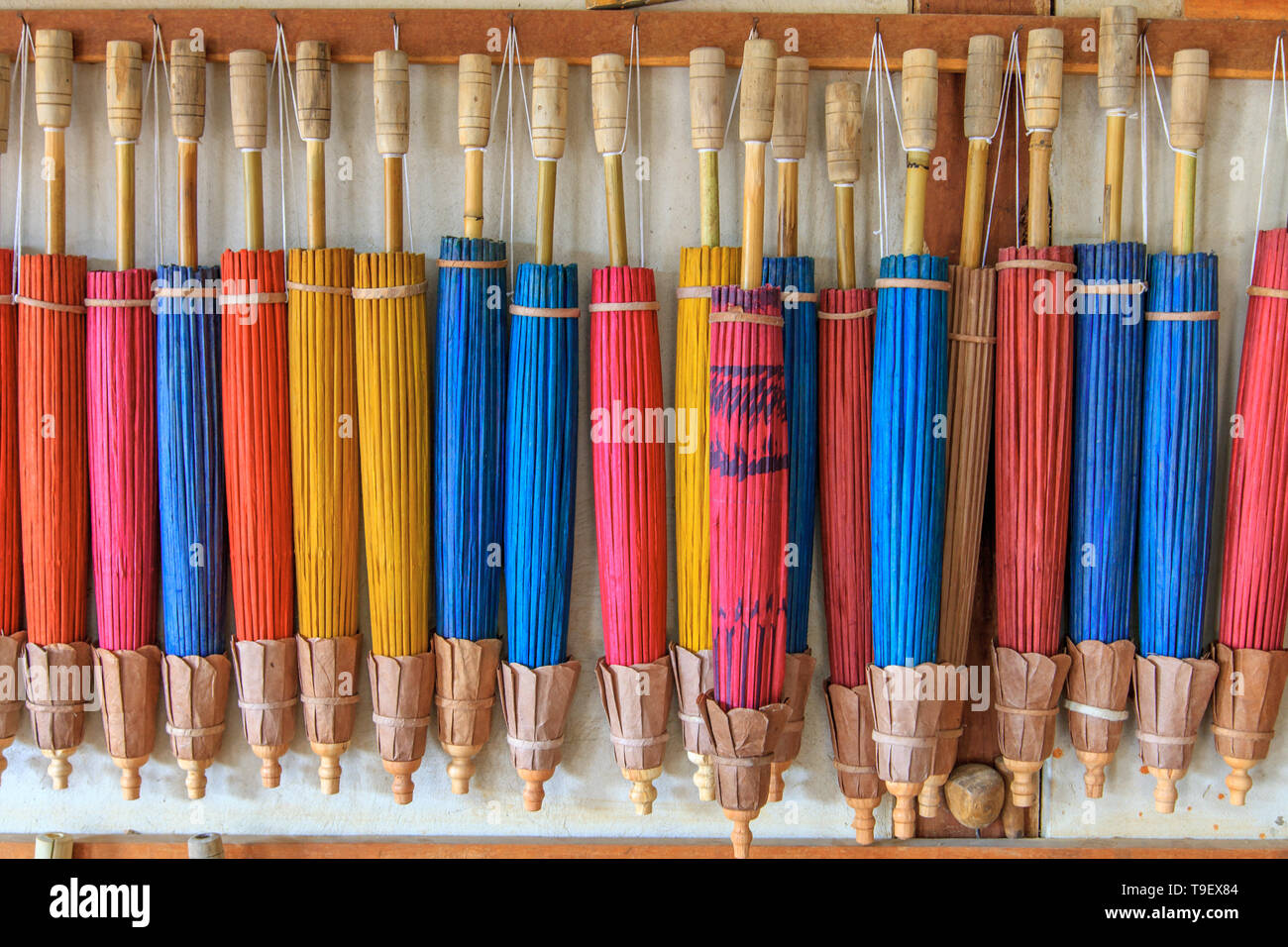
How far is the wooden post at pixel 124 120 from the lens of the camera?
5.51ft

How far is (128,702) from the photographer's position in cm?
171

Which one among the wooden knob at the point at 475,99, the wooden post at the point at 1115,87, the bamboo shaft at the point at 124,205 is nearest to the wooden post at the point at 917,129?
the wooden post at the point at 1115,87

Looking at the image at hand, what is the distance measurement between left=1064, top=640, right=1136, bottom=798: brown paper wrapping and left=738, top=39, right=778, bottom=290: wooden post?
30.8 inches

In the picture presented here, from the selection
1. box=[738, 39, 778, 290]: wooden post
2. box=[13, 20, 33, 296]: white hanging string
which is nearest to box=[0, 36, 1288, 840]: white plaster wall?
box=[13, 20, 33, 296]: white hanging string

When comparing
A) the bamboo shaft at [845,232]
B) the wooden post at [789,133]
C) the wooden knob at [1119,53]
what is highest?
the wooden knob at [1119,53]

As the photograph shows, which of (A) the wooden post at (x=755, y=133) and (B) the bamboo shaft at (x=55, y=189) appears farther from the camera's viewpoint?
(B) the bamboo shaft at (x=55, y=189)

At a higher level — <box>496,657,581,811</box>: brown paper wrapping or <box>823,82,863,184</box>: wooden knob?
<box>823,82,863,184</box>: wooden knob

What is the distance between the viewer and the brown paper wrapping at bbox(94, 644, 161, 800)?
1.70 meters

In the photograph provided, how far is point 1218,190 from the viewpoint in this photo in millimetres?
1766

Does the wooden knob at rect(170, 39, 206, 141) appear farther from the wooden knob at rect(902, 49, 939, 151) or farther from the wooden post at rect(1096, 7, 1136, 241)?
the wooden post at rect(1096, 7, 1136, 241)

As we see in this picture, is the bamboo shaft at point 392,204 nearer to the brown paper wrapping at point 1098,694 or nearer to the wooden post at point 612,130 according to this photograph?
the wooden post at point 612,130

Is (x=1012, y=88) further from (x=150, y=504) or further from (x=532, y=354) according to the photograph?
(x=150, y=504)

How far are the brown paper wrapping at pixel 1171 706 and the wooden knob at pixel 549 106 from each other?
3.99 feet

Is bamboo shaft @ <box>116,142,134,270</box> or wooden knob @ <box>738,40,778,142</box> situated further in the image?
bamboo shaft @ <box>116,142,134,270</box>
